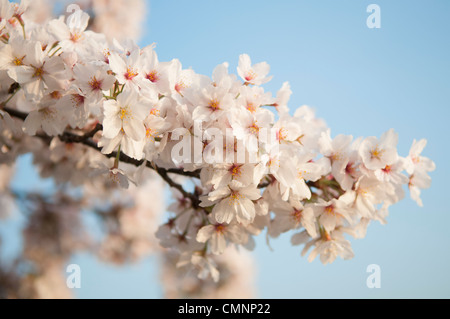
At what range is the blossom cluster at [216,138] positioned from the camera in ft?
4.24

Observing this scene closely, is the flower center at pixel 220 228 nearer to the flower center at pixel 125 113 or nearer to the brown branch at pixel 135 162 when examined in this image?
the brown branch at pixel 135 162

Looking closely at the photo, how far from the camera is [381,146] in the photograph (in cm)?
152

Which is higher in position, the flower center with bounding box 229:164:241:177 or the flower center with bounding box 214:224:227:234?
the flower center with bounding box 229:164:241:177

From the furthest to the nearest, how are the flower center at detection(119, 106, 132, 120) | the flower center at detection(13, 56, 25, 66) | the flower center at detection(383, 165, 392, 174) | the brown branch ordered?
1. the brown branch
2. the flower center at detection(383, 165, 392, 174)
3. the flower center at detection(13, 56, 25, 66)
4. the flower center at detection(119, 106, 132, 120)

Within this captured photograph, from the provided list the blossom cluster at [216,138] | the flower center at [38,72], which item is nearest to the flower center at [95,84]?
the blossom cluster at [216,138]

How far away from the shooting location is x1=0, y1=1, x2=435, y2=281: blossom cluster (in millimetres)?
1291

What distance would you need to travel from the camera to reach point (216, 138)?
4.17ft

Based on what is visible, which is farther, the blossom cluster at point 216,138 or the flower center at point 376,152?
the flower center at point 376,152

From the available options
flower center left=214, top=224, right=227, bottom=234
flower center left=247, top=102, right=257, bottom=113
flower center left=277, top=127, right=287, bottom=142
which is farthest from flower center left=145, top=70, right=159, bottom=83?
flower center left=214, top=224, right=227, bottom=234

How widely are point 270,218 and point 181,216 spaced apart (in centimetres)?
44

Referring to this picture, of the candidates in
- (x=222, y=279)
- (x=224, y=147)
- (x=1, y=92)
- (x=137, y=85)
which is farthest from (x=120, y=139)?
(x=222, y=279)

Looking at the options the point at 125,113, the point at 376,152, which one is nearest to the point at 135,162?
the point at 125,113

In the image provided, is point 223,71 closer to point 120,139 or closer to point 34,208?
point 120,139

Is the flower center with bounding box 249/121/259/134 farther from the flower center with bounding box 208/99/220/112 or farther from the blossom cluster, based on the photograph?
the flower center with bounding box 208/99/220/112
